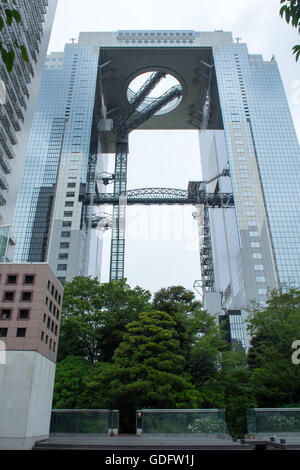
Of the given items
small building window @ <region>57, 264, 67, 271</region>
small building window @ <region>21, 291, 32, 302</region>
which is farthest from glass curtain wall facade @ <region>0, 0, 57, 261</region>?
small building window @ <region>57, 264, 67, 271</region>

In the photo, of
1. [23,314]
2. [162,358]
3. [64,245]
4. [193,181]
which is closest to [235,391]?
[162,358]

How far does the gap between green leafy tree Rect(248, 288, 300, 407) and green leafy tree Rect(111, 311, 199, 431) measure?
7.03 meters

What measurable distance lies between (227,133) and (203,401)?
74708 millimetres

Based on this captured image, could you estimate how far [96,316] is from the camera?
40.3 metres

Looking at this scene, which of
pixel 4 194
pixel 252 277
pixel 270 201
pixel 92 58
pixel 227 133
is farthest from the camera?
pixel 92 58

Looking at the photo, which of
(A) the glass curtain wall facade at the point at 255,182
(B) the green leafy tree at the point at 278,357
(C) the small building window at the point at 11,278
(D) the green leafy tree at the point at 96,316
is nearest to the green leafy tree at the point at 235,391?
(B) the green leafy tree at the point at 278,357

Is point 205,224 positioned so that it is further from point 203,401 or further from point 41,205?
point 203,401

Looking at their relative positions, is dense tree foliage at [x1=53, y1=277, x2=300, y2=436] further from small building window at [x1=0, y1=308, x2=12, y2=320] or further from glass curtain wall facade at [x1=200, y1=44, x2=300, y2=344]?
glass curtain wall facade at [x1=200, y1=44, x2=300, y2=344]

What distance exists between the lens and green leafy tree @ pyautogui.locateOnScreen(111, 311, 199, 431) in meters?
31.0

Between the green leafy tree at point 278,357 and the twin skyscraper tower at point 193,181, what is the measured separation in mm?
39692

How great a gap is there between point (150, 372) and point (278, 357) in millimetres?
12476

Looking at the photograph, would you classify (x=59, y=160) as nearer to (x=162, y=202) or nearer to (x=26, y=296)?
(x=162, y=202)

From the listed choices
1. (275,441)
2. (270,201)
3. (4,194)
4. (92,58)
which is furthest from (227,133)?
(275,441)

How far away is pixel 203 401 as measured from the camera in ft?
109
